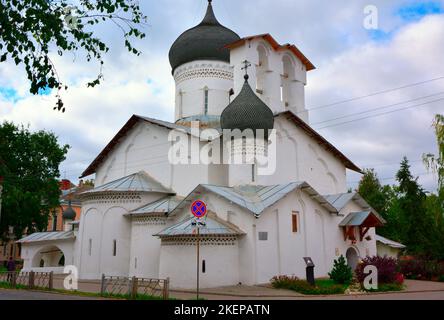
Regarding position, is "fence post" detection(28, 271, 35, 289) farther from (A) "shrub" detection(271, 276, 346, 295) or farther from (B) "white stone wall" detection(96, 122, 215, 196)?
(A) "shrub" detection(271, 276, 346, 295)

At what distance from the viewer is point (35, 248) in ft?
83.9

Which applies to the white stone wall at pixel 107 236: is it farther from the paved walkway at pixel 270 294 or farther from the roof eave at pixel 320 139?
the roof eave at pixel 320 139

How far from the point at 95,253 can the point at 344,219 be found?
39.6 ft

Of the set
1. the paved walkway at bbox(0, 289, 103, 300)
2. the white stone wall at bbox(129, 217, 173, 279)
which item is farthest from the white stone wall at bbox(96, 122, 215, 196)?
the paved walkway at bbox(0, 289, 103, 300)

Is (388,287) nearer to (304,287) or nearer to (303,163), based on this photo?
(304,287)

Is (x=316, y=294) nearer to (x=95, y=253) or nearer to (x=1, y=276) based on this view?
(x=95, y=253)

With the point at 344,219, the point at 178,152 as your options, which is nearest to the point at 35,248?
the point at 178,152

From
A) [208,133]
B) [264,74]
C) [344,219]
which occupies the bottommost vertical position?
[344,219]

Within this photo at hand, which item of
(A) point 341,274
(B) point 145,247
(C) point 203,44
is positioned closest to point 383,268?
(A) point 341,274

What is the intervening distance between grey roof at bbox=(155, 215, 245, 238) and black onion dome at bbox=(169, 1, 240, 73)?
1215 cm

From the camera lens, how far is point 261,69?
23.0 metres

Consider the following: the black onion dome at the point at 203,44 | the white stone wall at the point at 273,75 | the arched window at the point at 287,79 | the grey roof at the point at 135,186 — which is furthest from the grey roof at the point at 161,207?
the black onion dome at the point at 203,44

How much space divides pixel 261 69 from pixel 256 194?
7.82 meters

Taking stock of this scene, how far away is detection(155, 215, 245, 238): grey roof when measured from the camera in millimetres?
16125
